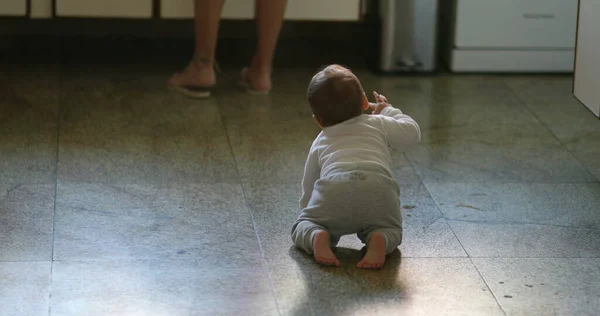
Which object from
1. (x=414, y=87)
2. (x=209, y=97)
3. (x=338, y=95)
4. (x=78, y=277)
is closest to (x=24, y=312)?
(x=78, y=277)

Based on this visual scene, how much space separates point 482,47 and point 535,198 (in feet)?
4.37

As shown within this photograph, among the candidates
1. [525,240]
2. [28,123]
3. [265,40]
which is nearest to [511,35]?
[265,40]

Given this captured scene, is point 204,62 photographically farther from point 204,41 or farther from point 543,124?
point 543,124

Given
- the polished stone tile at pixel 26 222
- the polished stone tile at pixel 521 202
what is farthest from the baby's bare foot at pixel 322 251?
the polished stone tile at pixel 26 222

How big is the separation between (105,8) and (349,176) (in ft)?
6.18

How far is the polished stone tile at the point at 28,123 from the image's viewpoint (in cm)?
270

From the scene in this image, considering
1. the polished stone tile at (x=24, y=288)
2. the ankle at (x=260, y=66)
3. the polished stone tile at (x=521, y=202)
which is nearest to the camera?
the polished stone tile at (x=24, y=288)

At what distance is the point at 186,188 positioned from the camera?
2.61m

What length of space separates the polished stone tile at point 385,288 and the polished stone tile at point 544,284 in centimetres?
3

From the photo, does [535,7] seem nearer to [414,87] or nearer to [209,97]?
[414,87]

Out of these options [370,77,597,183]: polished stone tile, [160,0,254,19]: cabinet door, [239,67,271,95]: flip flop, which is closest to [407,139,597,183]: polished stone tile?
[370,77,597,183]: polished stone tile

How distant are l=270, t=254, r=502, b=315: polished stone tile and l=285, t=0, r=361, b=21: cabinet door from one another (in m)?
1.76

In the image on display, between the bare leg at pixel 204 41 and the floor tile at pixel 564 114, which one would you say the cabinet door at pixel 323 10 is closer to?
the bare leg at pixel 204 41

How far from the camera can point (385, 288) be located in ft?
6.73
